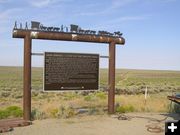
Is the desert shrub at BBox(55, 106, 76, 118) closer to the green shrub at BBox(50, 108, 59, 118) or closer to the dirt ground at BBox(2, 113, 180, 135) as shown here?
the green shrub at BBox(50, 108, 59, 118)

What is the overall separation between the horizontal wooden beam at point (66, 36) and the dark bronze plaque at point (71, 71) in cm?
60

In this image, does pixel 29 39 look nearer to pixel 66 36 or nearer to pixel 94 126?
pixel 66 36

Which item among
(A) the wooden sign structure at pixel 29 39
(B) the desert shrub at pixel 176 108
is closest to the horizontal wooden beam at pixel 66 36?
Answer: (A) the wooden sign structure at pixel 29 39

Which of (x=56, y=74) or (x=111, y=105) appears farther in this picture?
(x=111, y=105)

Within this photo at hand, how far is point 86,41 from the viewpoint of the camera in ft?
47.1

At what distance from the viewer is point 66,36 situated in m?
13.7

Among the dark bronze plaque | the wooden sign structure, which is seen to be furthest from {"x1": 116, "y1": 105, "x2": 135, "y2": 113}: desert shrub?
the wooden sign structure

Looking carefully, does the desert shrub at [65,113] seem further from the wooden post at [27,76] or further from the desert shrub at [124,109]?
the desert shrub at [124,109]

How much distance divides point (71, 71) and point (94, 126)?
2722 mm

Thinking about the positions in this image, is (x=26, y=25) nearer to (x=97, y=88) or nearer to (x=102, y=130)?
(x=97, y=88)

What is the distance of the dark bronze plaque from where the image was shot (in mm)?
13469

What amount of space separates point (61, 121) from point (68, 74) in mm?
1880

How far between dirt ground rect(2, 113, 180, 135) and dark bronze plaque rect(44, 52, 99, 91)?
4.16ft

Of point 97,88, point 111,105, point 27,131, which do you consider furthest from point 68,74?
point 27,131
